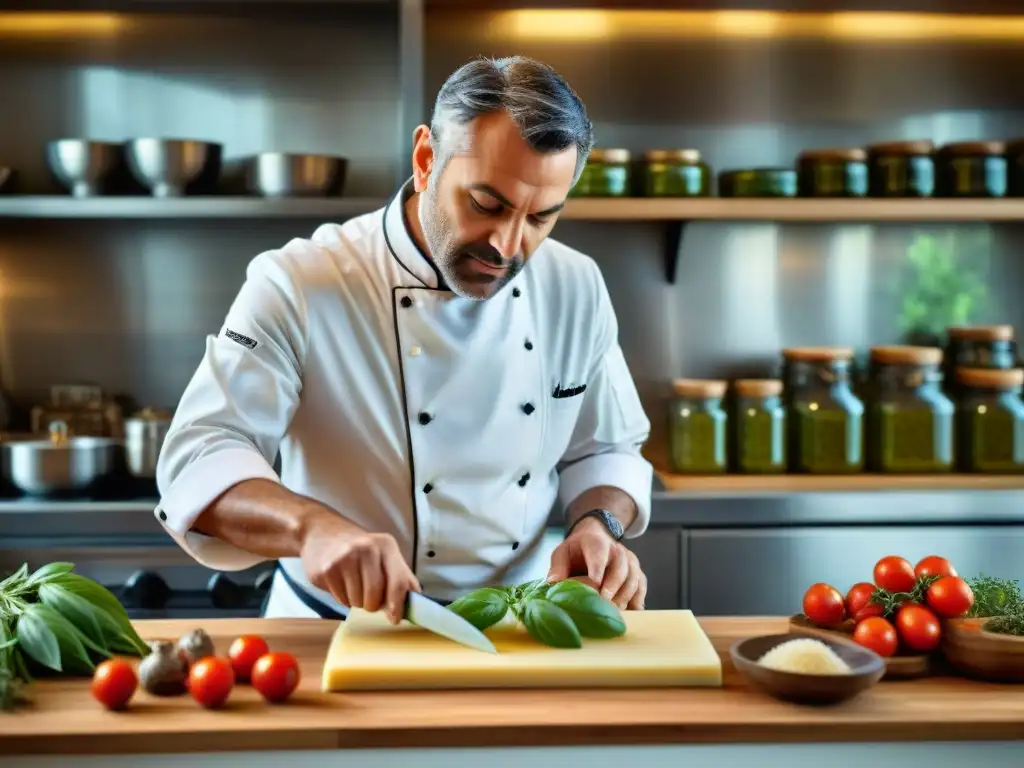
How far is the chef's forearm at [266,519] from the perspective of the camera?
1.55 metres

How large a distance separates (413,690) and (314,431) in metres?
0.68

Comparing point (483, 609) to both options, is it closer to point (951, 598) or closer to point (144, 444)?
point (951, 598)

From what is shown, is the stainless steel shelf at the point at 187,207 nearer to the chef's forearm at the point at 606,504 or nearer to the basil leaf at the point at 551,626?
the chef's forearm at the point at 606,504

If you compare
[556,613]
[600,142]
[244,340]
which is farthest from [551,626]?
[600,142]

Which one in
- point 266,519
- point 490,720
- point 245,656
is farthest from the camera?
point 266,519

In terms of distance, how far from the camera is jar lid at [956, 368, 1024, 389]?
300 cm

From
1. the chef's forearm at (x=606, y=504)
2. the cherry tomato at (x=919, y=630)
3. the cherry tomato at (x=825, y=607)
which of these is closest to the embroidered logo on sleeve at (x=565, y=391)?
the chef's forearm at (x=606, y=504)

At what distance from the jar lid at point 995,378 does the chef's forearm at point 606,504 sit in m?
1.39

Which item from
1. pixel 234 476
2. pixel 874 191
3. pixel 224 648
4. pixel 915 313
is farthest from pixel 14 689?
pixel 915 313

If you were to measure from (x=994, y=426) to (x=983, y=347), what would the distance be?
267 millimetres

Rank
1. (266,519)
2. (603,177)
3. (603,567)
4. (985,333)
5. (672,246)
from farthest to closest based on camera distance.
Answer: (672,246)
(985,333)
(603,177)
(603,567)
(266,519)

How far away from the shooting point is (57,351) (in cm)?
331

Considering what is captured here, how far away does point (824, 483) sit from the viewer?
2949 millimetres

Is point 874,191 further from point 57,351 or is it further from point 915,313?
point 57,351
